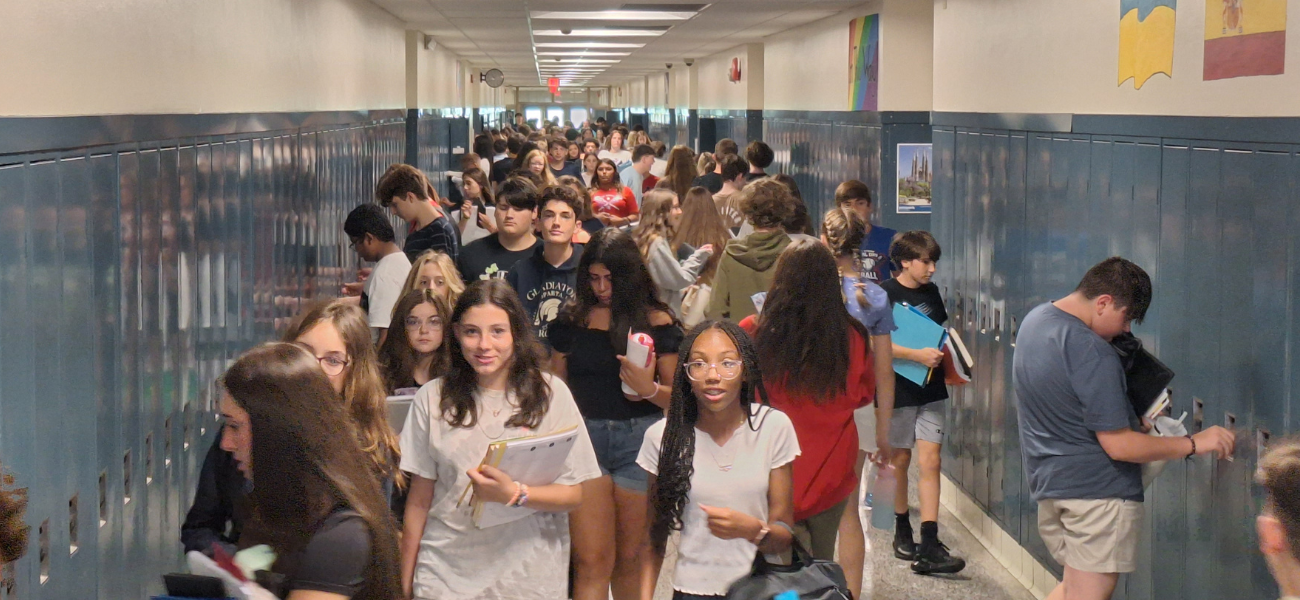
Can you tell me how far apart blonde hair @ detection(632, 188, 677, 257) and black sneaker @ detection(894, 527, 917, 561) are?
1.95 metres

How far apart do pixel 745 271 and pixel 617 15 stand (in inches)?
312

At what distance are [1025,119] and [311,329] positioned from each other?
383 centimetres

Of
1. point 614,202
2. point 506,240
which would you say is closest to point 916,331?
point 506,240

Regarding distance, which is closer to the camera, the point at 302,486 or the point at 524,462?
the point at 302,486

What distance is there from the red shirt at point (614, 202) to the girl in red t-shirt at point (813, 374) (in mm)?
6717

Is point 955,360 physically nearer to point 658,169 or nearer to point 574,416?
point 574,416

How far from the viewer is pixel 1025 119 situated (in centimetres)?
650

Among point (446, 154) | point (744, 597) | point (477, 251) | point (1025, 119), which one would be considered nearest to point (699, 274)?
point (477, 251)

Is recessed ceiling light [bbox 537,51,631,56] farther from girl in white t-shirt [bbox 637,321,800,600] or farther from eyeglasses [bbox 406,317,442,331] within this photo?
girl in white t-shirt [bbox 637,321,800,600]

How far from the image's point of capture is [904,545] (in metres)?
6.91

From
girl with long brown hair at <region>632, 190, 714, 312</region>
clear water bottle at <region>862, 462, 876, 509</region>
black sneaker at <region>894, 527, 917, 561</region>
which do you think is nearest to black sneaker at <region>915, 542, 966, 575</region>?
black sneaker at <region>894, 527, 917, 561</region>

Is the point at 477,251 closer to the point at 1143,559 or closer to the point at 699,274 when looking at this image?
the point at 699,274

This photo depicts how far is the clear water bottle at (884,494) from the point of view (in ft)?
17.7

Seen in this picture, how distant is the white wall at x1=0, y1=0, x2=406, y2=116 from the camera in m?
3.73
